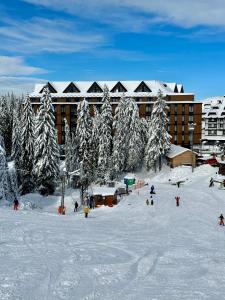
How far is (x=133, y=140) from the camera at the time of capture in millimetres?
67938

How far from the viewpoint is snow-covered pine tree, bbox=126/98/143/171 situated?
222 feet

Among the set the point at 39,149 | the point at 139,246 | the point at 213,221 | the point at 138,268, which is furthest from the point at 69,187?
the point at 138,268

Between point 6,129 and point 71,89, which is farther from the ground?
point 71,89

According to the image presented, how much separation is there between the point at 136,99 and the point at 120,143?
2674cm

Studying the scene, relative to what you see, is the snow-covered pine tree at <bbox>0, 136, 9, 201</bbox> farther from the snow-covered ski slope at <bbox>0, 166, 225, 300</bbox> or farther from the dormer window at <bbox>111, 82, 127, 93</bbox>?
the dormer window at <bbox>111, 82, 127, 93</bbox>

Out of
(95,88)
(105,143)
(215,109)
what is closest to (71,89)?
(95,88)

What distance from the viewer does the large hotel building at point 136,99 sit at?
89188 mm

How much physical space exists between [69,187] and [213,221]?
28.1m

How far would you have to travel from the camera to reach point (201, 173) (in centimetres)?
6153

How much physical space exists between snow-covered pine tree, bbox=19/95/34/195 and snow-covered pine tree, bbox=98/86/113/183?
447 inches

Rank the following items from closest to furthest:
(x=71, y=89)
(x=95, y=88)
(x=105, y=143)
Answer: (x=105, y=143) < (x=95, y=88) < (x=71, y=89)

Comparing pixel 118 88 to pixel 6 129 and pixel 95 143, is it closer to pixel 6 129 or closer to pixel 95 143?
pixel 95 143

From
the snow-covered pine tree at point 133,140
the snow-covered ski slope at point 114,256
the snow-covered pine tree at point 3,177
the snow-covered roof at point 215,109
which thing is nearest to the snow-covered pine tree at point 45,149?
the snow-covered pine tree at point 3,177

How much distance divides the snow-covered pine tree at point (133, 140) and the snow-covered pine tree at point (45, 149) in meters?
16.5
